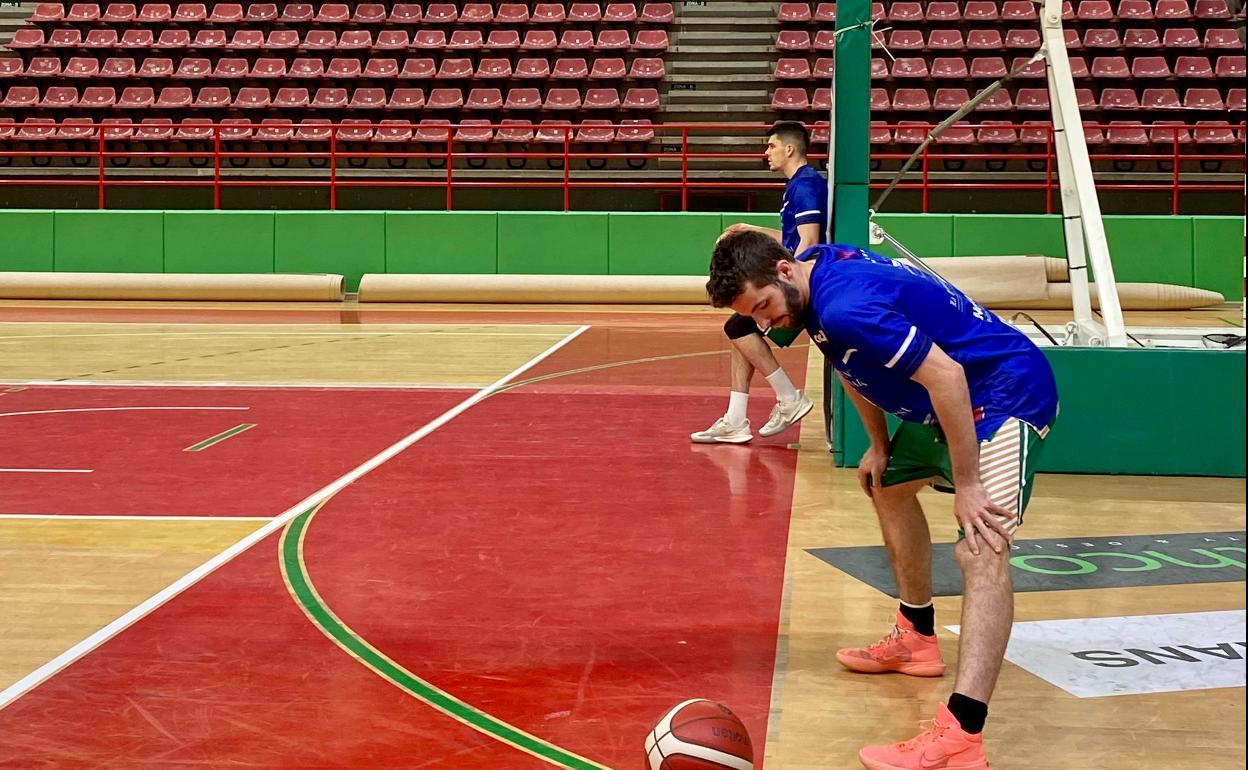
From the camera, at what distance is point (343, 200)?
74.0 feet

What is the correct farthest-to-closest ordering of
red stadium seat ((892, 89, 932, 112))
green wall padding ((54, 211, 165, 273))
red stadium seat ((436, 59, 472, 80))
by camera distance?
red stadium seat ((436, 59, 472, 80)), red stadium seat ((892, 89, 932, 112)), green wall padding ((54, 211, 165, 273))

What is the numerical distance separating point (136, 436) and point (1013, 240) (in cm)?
1291

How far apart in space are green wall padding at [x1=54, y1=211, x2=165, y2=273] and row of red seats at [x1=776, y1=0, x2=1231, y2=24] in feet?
36.2

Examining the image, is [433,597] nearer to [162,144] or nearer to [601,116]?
[601,116]

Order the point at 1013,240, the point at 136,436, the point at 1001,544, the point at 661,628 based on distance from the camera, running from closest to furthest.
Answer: the point at 1001,544
the point at 661,628
the point at 136,436
the point at 1013,240

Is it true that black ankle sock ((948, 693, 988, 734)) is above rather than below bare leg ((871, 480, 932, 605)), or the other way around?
below

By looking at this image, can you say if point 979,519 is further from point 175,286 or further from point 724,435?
point 175,286

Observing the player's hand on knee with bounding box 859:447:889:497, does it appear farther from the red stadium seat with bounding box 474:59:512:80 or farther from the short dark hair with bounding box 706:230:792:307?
the red stadium seat with bounding box 474:59:512:80

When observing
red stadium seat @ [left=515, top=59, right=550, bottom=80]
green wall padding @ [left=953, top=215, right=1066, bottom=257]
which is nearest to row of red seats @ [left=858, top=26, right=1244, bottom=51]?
green wall padding @ [left=953, top=215, right=1066, bottom=257]

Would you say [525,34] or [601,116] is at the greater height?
[525,34]

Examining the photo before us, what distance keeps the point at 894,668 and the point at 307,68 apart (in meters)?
20.7

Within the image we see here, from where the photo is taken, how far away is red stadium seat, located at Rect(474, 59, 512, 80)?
75.3 ft

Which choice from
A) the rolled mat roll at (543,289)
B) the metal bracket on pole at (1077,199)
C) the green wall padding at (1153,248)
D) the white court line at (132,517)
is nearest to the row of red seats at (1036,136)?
the green wall padding at (1153,248)

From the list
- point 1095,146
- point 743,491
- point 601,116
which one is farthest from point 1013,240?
point 743,491
